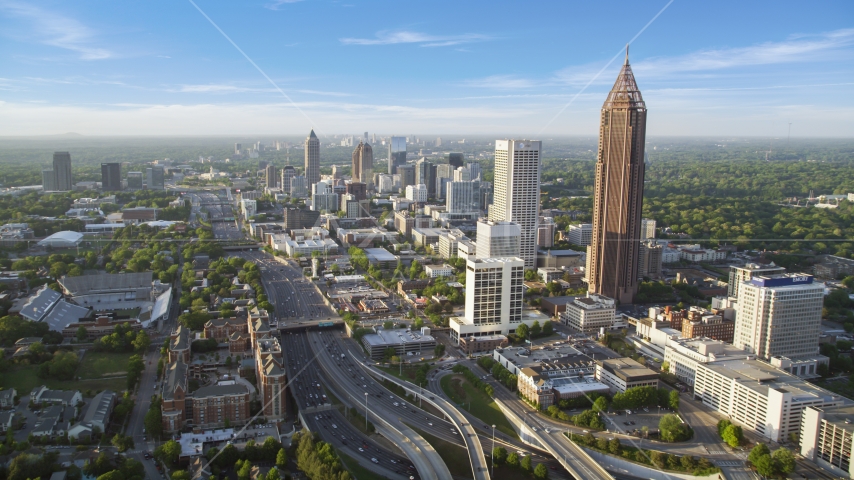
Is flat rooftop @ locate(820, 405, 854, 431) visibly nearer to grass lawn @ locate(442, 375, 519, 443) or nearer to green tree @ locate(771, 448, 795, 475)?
green tree @ locate(771, 448, 795, 475)

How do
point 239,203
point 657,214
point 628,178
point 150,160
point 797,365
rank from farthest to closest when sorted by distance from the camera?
point 150,160 < point 239,203 < point 657,214 < point 628,178 < point 797,365

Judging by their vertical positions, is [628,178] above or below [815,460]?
above

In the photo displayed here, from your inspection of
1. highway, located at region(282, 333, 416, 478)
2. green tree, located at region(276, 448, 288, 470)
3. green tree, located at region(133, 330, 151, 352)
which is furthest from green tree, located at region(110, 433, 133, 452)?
green tree, located at region(133, 330, 151, 352)

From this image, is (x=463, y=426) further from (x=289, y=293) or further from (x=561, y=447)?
(x=289, y=293)

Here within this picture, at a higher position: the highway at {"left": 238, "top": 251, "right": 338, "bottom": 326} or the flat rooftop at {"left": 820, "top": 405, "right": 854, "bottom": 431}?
the flat rooftop at {"left": 820, "top": 405, "right": 854, "bottom": 431}

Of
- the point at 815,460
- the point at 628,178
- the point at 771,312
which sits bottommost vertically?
the point at 815,460

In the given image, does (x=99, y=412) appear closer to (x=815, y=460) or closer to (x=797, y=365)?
(x=815, y=460)

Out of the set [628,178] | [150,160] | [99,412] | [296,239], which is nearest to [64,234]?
[296,239]
